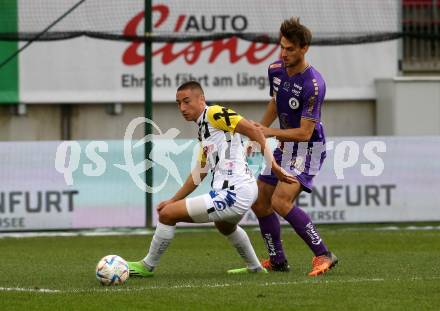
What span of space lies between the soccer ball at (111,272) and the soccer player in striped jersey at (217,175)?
0.42 m

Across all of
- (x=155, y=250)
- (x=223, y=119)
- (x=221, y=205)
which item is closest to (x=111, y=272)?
(x=155, y=250)

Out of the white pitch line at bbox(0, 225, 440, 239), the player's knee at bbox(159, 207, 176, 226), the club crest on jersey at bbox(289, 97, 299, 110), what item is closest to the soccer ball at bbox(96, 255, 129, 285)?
the player's knee at bbox(159, 207, 176, 226)

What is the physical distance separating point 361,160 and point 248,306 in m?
9.35

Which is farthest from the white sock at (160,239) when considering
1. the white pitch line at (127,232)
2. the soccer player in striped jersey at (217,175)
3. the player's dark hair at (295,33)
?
the white pitch line at (127,232)

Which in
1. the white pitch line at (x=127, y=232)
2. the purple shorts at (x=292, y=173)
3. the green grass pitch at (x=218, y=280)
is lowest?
the white pitch line at (x=127, y=232)

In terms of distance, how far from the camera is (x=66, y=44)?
22359 mm

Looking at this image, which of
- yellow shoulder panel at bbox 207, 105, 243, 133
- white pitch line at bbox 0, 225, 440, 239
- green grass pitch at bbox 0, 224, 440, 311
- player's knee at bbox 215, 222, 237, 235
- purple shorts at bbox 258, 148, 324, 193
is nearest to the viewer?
green grass pitch at bbox 0, 224, 440, 311

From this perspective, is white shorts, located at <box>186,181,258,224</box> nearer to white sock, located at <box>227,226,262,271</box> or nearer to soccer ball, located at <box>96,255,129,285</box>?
white sock, located at <box>227,226,262,271</box>

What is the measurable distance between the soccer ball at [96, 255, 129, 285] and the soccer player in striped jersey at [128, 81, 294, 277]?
16.5 inches

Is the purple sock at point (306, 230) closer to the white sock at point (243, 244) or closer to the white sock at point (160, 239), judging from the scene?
the white sock at point (243, 244)

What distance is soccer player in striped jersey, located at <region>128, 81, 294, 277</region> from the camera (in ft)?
31.3

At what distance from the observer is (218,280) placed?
973cm

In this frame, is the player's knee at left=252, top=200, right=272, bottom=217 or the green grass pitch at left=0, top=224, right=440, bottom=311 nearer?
the green grass pitch at left=0, top=224, right=440, bottom=311

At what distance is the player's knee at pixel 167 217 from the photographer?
958 centimetres
